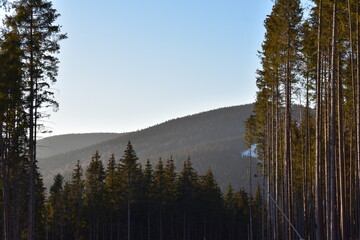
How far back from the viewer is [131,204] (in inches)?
2633

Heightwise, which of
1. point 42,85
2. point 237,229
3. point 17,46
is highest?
point 17,46

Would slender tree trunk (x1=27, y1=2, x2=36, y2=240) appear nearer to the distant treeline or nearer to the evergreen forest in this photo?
the evergreen forest

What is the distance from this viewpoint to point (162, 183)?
69.2m

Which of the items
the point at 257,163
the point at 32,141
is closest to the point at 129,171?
the point at 257,163

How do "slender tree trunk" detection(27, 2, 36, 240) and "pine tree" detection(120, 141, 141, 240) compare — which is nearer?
"slender tree trunk" detection(27, 2, 36, 240)

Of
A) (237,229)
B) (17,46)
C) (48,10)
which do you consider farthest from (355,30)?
(237,229)

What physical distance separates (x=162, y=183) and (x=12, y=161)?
38.0m

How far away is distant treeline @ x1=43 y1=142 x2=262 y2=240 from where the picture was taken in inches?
2495

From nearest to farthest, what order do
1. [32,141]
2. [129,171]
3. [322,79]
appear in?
[32,141]
[322,79]
[129,171]

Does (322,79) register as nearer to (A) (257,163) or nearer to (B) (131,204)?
(A) (257,163)

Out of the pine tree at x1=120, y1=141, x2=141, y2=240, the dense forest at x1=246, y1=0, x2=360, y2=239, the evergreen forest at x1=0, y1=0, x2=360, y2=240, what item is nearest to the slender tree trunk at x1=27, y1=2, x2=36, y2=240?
the evergreen forest at x1=0, y1=0, x2=360, y2=240

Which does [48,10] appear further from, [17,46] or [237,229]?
[237,229]

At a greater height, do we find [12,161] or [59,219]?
[12,161]

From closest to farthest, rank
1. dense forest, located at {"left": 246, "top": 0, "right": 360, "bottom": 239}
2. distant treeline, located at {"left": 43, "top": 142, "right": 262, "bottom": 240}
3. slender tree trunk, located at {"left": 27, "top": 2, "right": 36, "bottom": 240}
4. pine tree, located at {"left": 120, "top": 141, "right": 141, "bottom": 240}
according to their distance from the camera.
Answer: dense forest, located at {"left": 246, "top": 0, "right": 360, "bottom": 239} < slender tree trunk, located at {"left": 27, "top": 2, "right": 36, "bottom": 240} < pine tree, located at {"left": 120, "top": 141, "right": 141, "bottom": 240} < distant treeline, located at {"left": 43, "top": 142, "right": 262, "bottom": 240}
